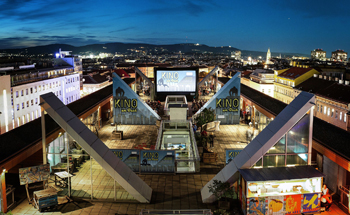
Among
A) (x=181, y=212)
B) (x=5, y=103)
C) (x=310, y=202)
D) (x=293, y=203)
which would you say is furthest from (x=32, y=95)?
(x=310, y=202)

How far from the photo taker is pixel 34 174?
11.6 metres

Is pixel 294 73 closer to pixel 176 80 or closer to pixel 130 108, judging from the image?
pixel 176 80

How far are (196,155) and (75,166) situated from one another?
6.50 m

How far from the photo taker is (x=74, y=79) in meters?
92.9

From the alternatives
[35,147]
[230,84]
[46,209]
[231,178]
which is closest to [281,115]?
[231,178]

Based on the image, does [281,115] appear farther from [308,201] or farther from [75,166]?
[75,166]

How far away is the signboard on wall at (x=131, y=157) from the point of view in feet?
51.0

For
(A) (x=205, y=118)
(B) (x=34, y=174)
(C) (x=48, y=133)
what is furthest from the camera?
(A) (x=205, y=118)

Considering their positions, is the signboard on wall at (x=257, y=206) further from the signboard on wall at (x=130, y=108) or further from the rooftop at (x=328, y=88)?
the rooftop at (x=328, y=88)

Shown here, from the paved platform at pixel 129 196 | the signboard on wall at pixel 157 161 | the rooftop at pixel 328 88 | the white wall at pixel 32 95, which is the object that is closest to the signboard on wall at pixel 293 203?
the paved platform at pixel 129 196

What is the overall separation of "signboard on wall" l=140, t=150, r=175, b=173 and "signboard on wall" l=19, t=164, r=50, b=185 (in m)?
4.89

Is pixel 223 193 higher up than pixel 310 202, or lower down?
lower down

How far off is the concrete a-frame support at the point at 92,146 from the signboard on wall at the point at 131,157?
3.13m

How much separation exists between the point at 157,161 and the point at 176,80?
86.3ft
